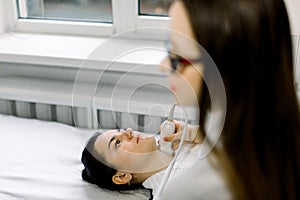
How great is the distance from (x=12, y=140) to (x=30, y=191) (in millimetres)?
350

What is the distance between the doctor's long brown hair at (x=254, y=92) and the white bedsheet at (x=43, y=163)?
2.11 feet

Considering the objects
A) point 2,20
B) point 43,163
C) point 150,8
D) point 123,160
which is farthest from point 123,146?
point 2,20

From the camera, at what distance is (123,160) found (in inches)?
47.3

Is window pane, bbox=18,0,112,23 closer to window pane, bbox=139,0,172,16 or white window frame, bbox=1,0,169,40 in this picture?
white window frame, bbox=1,0,169,40

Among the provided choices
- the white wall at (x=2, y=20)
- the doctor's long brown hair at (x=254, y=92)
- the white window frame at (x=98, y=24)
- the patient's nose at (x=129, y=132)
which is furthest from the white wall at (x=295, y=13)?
the white wall at (x=2, y=20)

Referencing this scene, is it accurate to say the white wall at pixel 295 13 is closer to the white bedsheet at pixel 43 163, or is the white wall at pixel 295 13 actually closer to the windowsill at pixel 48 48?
the windowsill at pixel 48 48

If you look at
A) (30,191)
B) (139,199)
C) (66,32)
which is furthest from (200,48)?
(66,32)

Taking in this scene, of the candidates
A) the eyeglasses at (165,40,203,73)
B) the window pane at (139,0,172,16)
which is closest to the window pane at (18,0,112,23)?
the window pane at (139,0,172,16)

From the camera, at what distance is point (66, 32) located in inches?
80.1

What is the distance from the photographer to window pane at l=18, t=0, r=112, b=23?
1.99m

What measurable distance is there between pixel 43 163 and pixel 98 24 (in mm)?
750

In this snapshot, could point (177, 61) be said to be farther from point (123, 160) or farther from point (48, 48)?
point (48, 48)

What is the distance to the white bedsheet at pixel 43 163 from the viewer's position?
1.42 meters

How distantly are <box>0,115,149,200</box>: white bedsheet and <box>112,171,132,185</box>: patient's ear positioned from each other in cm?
4
